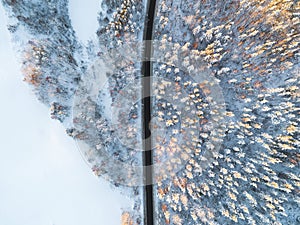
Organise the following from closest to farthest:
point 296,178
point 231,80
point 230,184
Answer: point 296,178, point 230,184, point 231,80

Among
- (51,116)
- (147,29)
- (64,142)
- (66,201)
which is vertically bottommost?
(66,201)

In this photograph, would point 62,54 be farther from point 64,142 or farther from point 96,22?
point 64,142

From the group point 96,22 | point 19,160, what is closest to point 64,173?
point 19,160

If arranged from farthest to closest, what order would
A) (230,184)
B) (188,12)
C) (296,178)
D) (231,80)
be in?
(188,12) → (231,80) → (230,184) → (296,178)

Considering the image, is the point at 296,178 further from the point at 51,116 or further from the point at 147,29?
the point at 51,116

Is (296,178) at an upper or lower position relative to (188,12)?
lower

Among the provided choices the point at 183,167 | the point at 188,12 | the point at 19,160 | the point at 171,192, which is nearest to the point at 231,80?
the point at 188,12

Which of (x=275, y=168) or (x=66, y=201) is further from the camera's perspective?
(x=66, y=201)

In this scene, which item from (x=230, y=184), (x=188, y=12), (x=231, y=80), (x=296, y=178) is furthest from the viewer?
(x=188, y=12)

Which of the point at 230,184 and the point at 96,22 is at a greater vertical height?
the point at 96,22
